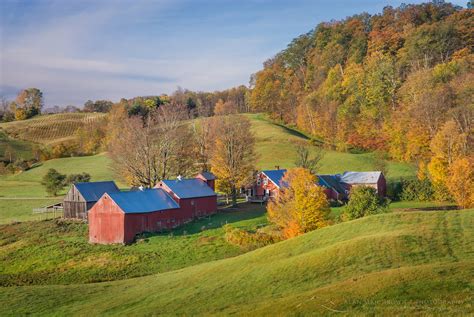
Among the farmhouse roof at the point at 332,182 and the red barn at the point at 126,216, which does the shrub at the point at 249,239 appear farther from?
the farmhouse roof at the point at 332,182

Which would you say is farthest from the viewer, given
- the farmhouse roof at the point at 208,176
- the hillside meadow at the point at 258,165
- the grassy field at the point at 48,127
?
the grassy field at the point at 48,127

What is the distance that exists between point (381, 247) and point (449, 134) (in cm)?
4623

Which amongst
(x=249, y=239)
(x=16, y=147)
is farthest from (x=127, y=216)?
(x=16, y=147)

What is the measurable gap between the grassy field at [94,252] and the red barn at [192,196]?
9.57 ft

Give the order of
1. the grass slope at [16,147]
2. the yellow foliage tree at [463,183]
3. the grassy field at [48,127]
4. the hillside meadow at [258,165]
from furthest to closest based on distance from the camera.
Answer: the grassy field at [48,127], the grass slope at [16,147], the hillside meadow at [258,165], the yellow foliage tree at [463,183]

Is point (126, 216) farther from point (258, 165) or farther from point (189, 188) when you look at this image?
point (258, 165)

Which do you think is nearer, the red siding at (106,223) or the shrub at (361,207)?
the shrub at (361,207)

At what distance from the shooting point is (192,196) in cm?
6334

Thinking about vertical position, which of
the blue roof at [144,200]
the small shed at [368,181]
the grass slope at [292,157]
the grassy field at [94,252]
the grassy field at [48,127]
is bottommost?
the grassy field at [94,252]

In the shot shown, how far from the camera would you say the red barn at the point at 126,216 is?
5381 cm

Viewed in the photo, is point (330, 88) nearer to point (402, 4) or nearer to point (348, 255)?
Answer: point (402, 4)

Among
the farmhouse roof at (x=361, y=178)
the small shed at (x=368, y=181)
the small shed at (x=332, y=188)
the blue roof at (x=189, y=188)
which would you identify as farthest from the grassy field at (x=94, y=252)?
the farmhouse roof at (x=361, y=178)

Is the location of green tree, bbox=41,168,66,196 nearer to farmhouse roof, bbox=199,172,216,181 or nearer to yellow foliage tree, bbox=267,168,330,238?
farmhouse roof, bbox=199,172,216,181

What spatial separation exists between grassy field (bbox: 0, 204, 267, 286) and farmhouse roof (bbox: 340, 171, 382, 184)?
63.5 ft
